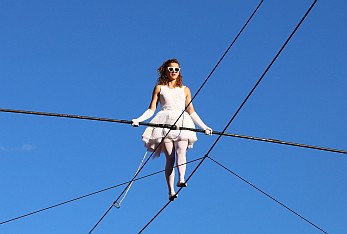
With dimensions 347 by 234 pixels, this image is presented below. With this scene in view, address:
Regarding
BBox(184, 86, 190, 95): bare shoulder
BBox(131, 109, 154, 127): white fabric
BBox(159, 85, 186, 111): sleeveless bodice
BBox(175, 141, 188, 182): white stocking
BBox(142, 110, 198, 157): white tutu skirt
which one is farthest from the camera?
BBox(184, 86, 190, 95): bare shoulder

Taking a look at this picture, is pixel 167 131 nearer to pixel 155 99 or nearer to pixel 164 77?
pixel 155 99

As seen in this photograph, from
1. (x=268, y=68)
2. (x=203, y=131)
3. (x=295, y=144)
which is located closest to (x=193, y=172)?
(x=203, y=131)

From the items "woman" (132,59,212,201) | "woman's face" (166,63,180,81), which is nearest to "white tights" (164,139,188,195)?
"woman" (132,59,212,201)

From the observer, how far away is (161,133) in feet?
25.8

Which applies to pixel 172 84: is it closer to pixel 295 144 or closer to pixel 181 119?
pixel 181 119

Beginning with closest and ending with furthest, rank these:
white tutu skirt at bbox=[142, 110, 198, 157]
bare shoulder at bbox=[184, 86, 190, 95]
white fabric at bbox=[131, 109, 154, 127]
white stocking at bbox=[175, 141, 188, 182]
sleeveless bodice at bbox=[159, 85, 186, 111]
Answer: white fabric at bbox=[131, 109, 154, 127], white stocking at bbox=[175, 141, 188, 182], white tutu skirt at bbox=[142, 110, 198, 157], sleeveless bodice at bbox=[159, 85, 186, 111], bare shoulder at bbox=[184, 86, 190, 95]

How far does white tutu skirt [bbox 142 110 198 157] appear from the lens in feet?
25.7

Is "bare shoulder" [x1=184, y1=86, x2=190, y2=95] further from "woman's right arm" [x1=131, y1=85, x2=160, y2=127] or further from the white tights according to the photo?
the white tights

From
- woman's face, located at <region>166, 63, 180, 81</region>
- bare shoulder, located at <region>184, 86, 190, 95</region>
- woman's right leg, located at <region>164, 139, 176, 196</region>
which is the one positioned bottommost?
woman's right leg, located at <region>164, 139, 176, 196</region>

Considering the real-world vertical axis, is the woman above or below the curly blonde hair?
below

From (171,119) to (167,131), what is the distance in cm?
12

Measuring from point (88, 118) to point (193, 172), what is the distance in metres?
1.13

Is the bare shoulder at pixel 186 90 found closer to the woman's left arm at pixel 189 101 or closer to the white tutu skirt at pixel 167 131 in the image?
the woman's left arm at pixel 189 101

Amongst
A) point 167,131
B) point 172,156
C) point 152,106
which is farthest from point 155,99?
point 172,156
